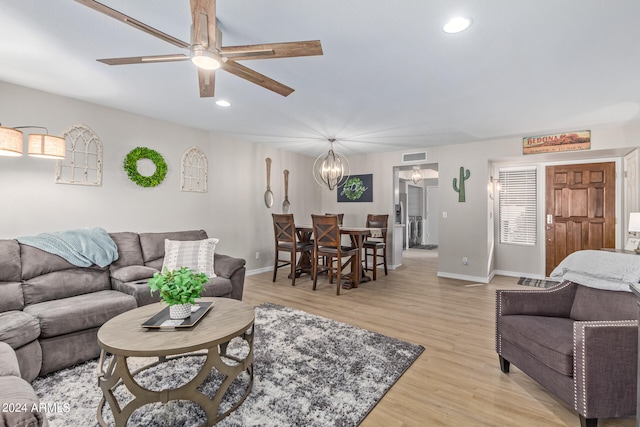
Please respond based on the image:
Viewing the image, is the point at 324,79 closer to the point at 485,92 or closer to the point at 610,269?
the point at 485,92

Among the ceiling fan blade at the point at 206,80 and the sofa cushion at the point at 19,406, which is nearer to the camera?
the sofa cushion at the point at 19,406

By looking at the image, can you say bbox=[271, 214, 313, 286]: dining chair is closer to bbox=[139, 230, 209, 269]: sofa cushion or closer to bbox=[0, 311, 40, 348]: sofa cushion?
bbox=[139, 230, 209, 269]: sofa cushion

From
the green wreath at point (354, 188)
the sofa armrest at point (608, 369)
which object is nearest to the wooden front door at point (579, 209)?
the green wreath at point (354, 188)

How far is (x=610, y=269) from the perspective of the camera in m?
1.99

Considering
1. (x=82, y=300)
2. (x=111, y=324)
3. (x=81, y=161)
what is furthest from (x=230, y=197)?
(x=111, y=324)

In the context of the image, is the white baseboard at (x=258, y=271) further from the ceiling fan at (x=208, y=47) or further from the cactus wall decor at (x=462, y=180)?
the ceiling fan at (x=208, y=47)

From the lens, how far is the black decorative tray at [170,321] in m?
1.75

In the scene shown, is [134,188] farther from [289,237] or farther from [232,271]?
[289,237]

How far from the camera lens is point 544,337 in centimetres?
179

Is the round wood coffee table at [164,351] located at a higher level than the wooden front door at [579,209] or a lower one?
lower

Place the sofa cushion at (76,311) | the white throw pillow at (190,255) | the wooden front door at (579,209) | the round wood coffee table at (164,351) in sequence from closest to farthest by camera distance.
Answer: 1. the round wood coffee table at (164,351)
2. the sofa cushion at (76,311)
3. the white throw pillow at (190,255)
4. the wooden front door at (579,209)

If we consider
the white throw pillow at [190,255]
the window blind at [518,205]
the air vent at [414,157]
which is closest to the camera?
the white throw pillow at [190,255]

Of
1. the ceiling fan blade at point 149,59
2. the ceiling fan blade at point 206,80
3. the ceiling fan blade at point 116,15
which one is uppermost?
the ceiling fan blade at point 116,15

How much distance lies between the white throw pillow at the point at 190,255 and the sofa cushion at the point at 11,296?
44.0 inches
